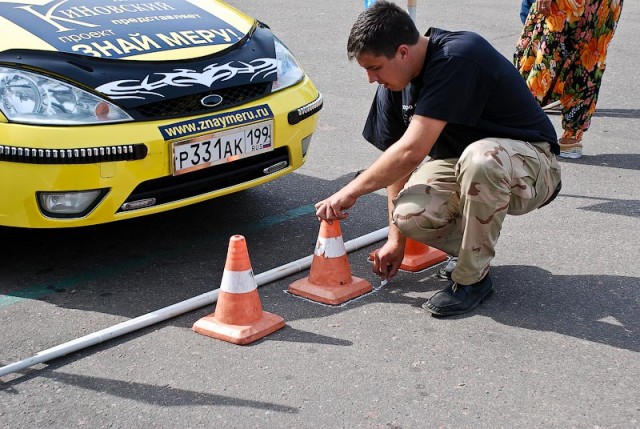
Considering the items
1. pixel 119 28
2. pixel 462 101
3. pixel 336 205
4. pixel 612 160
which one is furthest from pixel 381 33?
pixel 612 160

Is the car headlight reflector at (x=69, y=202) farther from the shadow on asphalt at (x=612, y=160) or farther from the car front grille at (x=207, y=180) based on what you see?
the shadow on asphalt at (x=612, y=160)

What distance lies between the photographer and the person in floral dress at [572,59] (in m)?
6.12

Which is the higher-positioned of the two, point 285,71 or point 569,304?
point 285,71

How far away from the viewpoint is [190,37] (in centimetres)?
443

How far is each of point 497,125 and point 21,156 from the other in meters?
1.92

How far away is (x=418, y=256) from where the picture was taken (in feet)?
14.5

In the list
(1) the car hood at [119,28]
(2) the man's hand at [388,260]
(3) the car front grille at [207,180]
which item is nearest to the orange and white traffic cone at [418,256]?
(2) the man's hand at [388,260]

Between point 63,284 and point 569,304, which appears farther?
point 63,284

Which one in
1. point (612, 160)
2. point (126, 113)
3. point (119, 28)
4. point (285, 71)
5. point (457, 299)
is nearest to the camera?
point (457, 299)

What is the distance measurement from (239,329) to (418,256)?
1100mm

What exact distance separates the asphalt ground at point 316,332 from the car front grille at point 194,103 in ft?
2.37

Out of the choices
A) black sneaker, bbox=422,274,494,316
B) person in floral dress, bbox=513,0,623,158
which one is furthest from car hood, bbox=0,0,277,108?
person in floral dress, bbox=513,0,623,158

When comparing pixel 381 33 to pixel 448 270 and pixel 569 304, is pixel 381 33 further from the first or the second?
pixel 569 304

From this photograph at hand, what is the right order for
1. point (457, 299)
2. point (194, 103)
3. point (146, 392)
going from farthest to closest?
point (194, 103), point (457, 299), point (146, 392)
